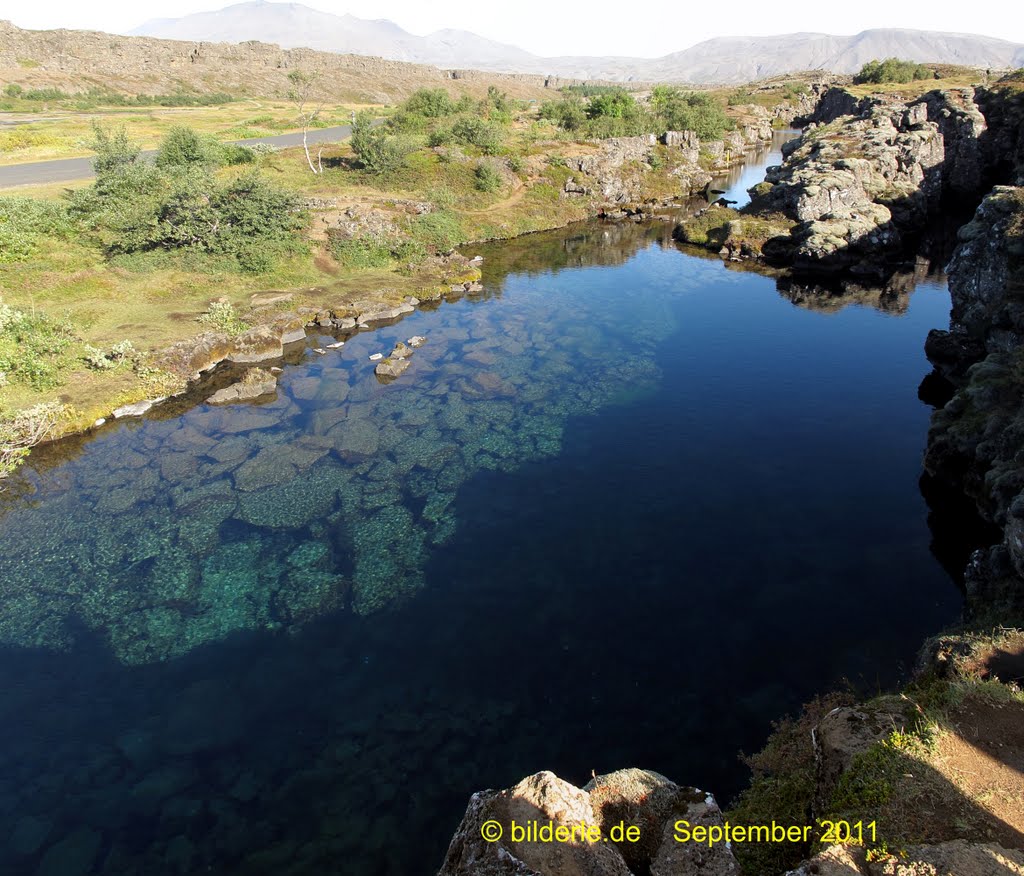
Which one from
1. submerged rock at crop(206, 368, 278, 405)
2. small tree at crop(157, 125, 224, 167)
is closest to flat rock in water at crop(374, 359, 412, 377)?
submerged rock at crop(206, 368, 278, 405)

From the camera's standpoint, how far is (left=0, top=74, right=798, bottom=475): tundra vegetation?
41.1m

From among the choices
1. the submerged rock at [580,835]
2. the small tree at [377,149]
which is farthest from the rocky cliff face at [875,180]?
the submerged rock at [580,835]

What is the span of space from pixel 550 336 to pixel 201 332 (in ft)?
94.3

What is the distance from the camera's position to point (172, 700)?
68.2 feet

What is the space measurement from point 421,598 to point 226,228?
4994cm

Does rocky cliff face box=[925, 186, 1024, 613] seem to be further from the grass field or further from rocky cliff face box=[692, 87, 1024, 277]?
the grass field

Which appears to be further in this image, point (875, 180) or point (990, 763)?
point (875, 180)

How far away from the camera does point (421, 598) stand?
24766 millimetres

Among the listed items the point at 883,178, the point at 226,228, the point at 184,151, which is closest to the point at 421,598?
the point at 226,228

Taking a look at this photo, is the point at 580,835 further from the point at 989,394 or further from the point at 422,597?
the point at 989,394

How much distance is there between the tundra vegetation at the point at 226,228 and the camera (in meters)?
41.1

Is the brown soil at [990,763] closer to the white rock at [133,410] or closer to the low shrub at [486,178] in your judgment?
the white rock at [133,410]

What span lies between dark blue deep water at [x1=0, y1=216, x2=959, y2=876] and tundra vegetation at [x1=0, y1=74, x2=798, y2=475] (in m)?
8.77

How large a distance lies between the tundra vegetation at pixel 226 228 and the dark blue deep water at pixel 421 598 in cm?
877
